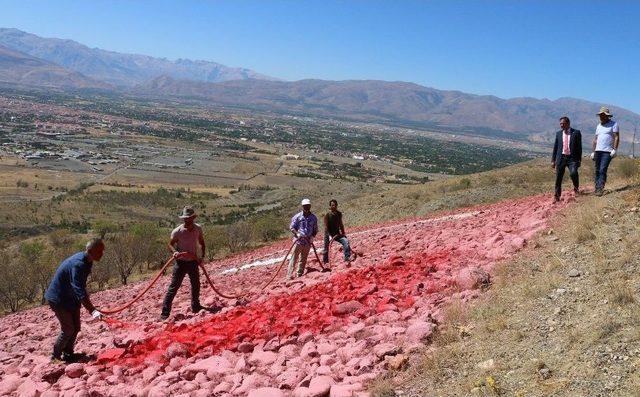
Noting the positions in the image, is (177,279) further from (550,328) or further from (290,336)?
(550,328)

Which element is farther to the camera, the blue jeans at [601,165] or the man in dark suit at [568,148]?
the man in dark suit at [568,148]

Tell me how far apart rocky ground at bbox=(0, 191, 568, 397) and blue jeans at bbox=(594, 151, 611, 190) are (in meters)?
1.36

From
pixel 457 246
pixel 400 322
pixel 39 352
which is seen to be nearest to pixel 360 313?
pixel 400 322

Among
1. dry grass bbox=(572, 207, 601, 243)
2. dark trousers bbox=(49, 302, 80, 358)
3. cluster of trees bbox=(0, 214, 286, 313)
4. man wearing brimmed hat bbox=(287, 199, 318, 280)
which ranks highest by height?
dry grass bbox=(572, 207, 601, 243)

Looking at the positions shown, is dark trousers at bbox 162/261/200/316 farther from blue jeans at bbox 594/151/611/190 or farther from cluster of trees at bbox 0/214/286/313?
cluster of trees at bbox 0/214/286/313

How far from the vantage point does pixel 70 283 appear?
7.79 m

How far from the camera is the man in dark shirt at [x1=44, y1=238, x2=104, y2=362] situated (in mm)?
7645

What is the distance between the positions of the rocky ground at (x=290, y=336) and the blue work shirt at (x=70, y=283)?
35.6 inches

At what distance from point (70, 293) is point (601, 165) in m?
10.7

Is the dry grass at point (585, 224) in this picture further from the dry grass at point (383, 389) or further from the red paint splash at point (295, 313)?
the dry grass at point (383, 389)

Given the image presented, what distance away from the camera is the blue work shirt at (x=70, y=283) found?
7629mm

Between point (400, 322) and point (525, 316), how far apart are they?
150cm

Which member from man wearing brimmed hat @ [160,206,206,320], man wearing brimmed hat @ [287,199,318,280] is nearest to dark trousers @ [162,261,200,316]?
man wearing brimmed hat @ [160,206,206,320]

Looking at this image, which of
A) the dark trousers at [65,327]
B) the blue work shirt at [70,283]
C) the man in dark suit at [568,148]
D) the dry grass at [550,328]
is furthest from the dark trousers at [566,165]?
the dark trousers at [65,327]
